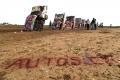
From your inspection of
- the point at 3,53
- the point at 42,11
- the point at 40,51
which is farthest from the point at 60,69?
the point at 42,11

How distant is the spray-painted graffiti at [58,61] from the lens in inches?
752

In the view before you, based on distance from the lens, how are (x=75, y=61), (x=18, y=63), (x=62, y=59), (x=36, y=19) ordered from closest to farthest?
(x=75, y=61) < (x=18, y=63) < (x=62, y=59) < (x=36, y=19)

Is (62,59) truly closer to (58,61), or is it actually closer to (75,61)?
(58,61)

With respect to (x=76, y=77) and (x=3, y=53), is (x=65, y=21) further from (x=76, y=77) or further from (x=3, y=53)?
(x=76, y=77)

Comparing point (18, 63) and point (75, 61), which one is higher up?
point (75, 61)

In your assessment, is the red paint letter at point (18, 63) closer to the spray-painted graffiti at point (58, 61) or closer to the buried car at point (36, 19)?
the spray-painted graffiti at point (58, 61)

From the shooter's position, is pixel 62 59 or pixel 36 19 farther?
pixel 36 19

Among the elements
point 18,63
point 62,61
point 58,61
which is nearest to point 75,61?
point 62,61

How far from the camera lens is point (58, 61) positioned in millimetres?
19453

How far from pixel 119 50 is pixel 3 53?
766 cm

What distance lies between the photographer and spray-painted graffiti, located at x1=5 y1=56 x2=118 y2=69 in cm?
1909

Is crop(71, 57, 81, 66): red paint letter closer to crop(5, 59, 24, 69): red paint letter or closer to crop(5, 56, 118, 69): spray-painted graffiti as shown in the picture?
crop(5, 56, 118, 69): spray-painted graffiti

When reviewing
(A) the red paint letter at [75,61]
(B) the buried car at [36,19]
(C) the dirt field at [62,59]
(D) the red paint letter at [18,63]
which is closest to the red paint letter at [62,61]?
(C) the dirt field at [62,59]

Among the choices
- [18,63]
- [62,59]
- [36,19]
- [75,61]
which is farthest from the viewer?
[36,19]
